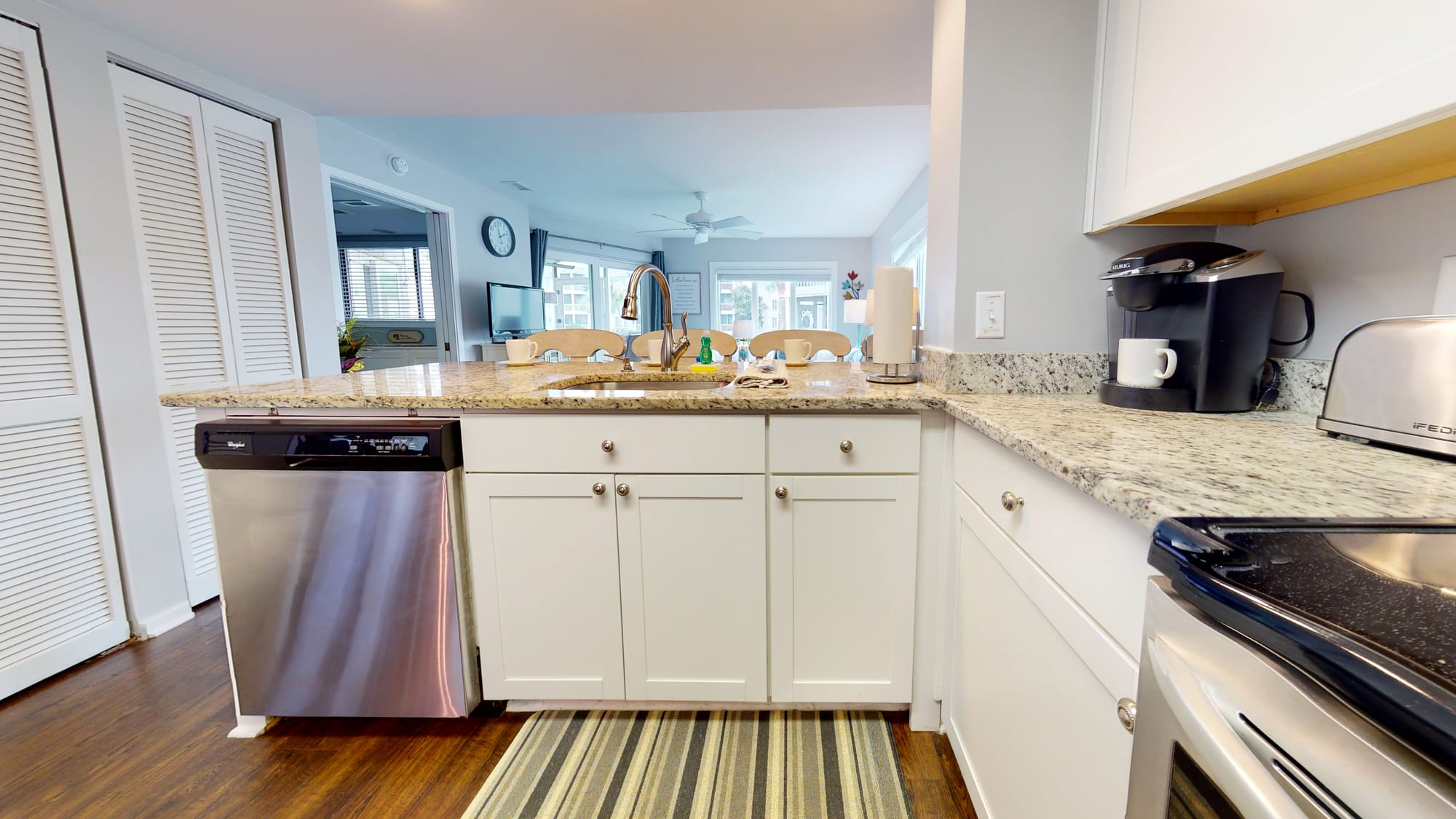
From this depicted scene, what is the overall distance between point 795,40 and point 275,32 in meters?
1.81

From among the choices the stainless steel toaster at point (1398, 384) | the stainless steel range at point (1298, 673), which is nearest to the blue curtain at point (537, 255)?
the stainless steel toaster at point (1398, 384)

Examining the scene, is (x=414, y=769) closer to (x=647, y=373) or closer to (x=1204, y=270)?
(x=647, y=373)

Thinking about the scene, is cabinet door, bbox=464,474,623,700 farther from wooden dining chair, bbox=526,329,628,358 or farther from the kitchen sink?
wooden dining chair, bbox=526,329,628,358

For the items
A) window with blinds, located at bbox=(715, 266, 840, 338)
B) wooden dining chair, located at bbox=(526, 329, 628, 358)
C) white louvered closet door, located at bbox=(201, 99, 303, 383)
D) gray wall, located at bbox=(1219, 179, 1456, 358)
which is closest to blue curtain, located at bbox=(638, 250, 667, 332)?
window with blinds, located at bbox=(715, 266, 840, 338)

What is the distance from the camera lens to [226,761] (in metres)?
1.38

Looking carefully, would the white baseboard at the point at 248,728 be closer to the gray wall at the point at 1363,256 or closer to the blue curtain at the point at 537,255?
the gray wall at the point at 1363,256

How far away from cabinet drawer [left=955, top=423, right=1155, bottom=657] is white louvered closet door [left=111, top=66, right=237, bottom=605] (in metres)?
2.52

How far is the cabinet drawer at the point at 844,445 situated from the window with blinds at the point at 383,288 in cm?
601

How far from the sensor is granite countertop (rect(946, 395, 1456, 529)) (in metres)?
0.54

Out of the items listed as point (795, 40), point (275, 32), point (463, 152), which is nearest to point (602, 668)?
point (795, 40)

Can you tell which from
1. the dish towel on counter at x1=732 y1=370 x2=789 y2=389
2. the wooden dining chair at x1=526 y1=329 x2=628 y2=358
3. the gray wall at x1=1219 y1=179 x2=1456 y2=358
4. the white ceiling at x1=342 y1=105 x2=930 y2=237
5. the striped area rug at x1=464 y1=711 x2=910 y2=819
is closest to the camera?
the gray wall at x1=1219 y1=179 x2=1456 y2=358

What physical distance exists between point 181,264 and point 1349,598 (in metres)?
3.18

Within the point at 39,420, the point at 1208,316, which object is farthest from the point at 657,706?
the point at 39,420

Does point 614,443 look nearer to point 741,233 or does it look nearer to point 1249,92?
point 1249,92
